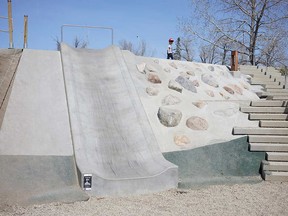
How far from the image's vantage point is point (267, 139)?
6328 millimetres

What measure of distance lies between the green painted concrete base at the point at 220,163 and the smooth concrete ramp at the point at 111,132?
50 centimetres

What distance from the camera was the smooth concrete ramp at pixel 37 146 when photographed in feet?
14.4

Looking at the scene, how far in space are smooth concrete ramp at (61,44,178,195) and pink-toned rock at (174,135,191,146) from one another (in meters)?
0.51

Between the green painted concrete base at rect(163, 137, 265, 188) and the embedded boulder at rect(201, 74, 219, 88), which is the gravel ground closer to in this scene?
the green painted concrete base at rect(163, 137, 265, 188)

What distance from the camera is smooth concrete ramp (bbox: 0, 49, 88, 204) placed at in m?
4.40

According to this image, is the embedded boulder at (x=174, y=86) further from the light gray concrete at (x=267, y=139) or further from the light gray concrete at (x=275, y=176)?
the light gray concrete at (x=275, y=176)

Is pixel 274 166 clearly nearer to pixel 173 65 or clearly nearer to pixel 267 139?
pixel 267 139

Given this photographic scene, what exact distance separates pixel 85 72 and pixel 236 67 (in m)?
5.43

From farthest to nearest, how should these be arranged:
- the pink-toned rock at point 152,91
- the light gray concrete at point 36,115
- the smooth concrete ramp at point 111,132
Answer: the pink-toned rock at point 152,91 < the light gray concrete at point 36,115 < the smooth concrete ramp at point 111,132

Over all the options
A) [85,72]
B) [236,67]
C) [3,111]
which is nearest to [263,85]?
[236,67]

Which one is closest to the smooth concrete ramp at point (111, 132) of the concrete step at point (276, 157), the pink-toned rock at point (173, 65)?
the pink-toned rock at point (173, 65)

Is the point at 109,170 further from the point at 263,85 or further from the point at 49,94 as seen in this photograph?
the point at 263,85

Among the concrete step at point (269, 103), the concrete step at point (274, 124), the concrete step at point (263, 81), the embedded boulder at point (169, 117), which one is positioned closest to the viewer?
the embedded boulder at point (169, 117)

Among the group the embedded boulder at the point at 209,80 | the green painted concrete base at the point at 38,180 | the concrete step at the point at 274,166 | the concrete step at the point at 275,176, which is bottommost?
the concrete step at the point at 275,176
